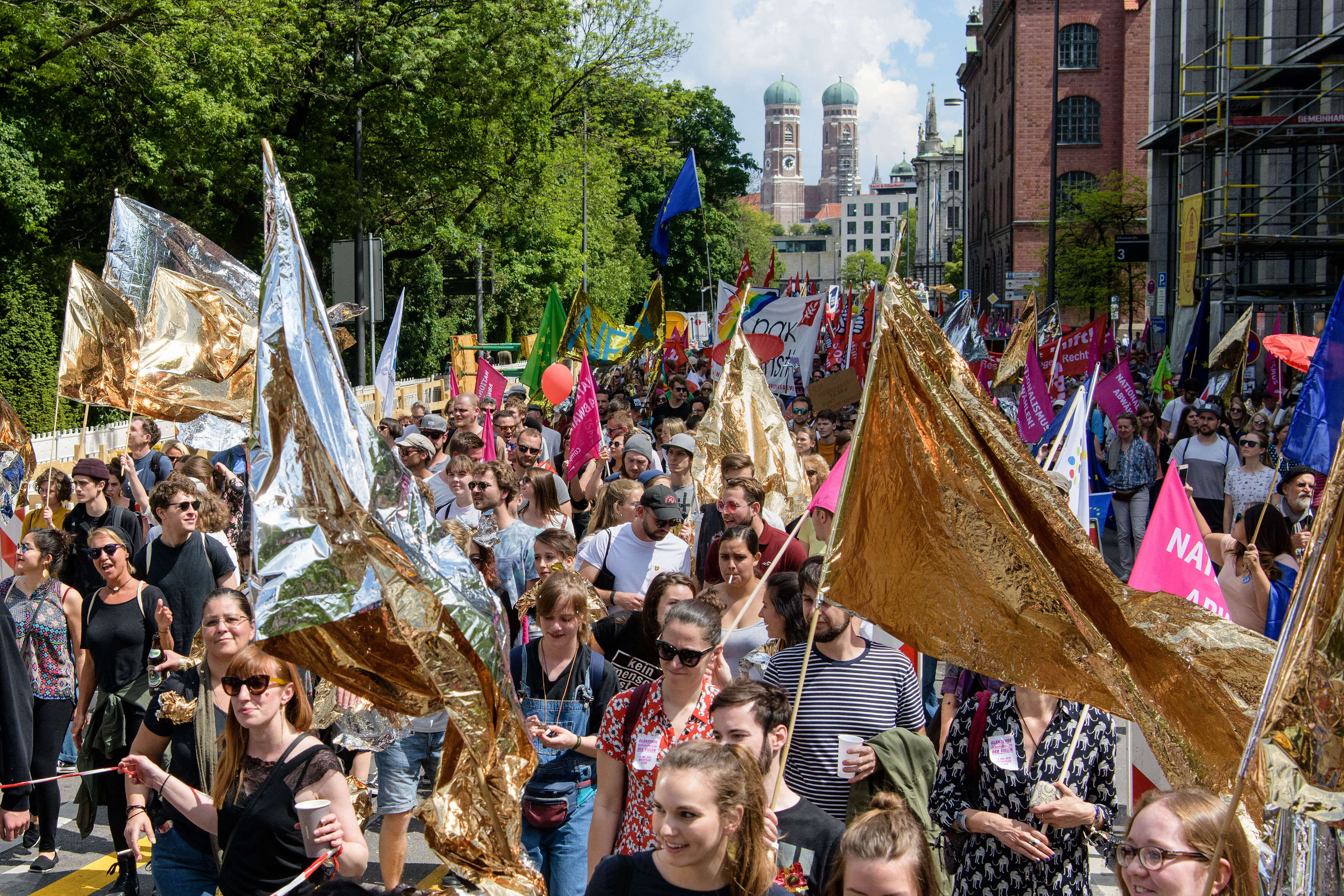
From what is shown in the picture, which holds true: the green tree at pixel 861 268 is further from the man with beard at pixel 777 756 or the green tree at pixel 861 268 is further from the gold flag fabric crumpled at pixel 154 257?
the man with beard at pixel 777 756

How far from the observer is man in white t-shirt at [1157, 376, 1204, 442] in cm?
1435

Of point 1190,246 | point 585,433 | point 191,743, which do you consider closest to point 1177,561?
point 191,743

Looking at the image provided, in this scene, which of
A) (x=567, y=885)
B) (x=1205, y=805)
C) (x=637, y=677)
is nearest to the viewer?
(x=1205, y=805)

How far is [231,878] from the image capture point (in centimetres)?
351

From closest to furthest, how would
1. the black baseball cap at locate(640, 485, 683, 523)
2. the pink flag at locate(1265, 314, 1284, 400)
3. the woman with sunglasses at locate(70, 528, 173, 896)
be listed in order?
the woman with sunglasses at locate(70, 528, 173, 896) → the black baseball cap at locate(640, 485, 683, 523) → the pink flag at locate(1265, 314, 1284, 400)

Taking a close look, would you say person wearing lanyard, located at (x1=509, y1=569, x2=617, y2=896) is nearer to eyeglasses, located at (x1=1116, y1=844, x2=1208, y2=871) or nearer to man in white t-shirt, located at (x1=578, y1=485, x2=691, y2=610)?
man in white t-shirt, located at (x1=578, y1=485, x2=691, y2=610)

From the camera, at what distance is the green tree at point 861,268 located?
12344 cm

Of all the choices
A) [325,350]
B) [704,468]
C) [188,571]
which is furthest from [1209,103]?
[325,350]

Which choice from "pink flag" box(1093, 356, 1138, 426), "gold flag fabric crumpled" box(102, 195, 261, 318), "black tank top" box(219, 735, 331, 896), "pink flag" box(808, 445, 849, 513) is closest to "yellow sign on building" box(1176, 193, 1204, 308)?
"pink flag" box(1093, 356, 1138, 426)

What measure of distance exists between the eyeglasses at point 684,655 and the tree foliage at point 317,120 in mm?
16293

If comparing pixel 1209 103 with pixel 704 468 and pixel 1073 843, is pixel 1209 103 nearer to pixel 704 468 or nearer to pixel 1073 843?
pixel 704 468

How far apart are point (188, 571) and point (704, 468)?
12.2 feet

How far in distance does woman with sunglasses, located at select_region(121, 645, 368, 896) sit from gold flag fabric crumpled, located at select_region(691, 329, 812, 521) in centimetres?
520

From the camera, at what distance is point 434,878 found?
592 cm
